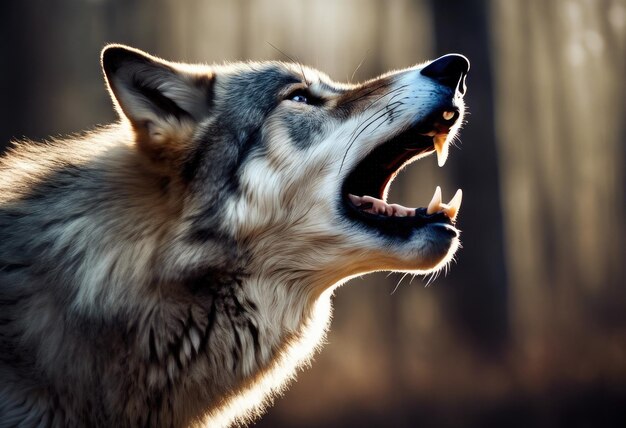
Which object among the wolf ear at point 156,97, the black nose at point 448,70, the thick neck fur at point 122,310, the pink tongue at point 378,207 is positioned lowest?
the thick neck fur at point 122,310

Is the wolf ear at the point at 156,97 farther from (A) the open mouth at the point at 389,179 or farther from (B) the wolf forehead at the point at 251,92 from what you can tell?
(A) the open mouth at the point at 389,179

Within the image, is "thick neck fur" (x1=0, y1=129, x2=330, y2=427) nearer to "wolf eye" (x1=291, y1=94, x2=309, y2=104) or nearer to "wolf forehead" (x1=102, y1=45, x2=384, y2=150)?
"wolf forehead" (x1=102, y1=45, x2=384, y2=150)

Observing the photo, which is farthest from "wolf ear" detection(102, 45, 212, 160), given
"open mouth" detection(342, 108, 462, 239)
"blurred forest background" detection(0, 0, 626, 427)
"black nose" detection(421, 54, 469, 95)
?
"blurred forest background" detection(0, 0, 626, 427)

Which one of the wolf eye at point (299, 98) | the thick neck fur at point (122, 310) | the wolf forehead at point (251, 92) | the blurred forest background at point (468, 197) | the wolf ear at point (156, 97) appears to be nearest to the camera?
the thick neck fur at point (122, 310)

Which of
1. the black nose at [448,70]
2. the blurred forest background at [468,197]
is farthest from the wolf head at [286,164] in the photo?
the blurred forest background at [468,197]

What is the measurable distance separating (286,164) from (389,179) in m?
0.64

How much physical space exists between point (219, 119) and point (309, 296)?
916 millimetres

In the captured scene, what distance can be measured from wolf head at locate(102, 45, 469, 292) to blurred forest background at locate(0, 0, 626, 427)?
4.45 m

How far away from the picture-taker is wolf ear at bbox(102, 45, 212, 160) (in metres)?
2.72

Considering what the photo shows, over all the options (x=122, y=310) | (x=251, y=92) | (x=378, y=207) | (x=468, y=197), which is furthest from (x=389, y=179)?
(x=468, y=197)

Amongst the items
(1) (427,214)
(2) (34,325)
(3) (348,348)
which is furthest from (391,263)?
(3) (348,348)

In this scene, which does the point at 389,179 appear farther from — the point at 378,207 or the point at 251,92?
the point at 251,92

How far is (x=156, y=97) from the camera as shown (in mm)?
2900

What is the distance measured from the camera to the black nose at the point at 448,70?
9.80 ft
